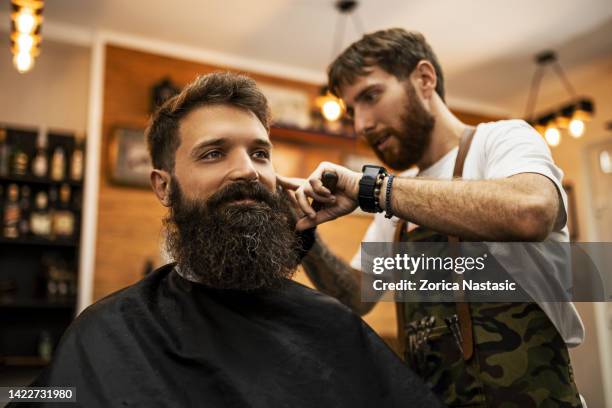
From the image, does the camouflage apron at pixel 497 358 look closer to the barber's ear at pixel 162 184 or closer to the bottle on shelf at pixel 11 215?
the barber's ear at pixel 162 184

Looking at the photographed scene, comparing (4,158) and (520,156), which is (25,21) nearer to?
(4,158)

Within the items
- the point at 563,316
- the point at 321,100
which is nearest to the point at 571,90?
the point at 321,100

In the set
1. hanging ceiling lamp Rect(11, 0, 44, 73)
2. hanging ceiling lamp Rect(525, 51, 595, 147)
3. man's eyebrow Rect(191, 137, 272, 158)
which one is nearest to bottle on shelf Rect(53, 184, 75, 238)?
hanging ceiling lamp Rect(11, 0, 44, 73)

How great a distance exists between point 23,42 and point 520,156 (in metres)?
A: 2.57

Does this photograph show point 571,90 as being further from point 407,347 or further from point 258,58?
point 407,347

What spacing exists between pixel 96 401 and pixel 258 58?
15.5 ft

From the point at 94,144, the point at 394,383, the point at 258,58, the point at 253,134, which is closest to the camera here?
the point at 394,383

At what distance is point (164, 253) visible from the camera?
5.91 feet

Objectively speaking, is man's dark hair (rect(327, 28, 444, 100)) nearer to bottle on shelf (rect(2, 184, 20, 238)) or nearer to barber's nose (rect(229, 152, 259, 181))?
barber's nose (rect(229, 152, 259, 181))

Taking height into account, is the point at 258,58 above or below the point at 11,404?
above

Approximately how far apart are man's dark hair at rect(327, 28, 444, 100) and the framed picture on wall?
324 centimetres

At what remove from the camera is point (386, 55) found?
1.92 m

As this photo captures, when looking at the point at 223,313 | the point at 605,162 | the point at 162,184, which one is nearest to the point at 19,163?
the point at 162,184

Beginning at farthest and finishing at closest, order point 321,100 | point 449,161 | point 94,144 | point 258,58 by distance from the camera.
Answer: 1. point 258,58
2. point 94,144
3. point 321,100
4. point 449,161
